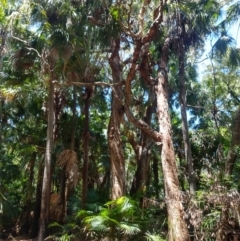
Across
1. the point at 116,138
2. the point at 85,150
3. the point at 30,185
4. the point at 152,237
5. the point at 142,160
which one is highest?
the point at 85,150

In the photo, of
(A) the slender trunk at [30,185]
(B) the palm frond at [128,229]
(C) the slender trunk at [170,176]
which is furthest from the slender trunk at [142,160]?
(A) the slender trunk at [30,185]

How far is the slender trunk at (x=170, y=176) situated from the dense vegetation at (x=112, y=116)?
0.09 ft

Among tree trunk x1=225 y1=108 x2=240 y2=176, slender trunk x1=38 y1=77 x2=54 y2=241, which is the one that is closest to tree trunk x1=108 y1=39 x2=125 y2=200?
slender trunk x1=38 y1=77 x2=54 y2=241

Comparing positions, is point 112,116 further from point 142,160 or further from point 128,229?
point 128,229

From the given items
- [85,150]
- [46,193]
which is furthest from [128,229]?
[85,150]

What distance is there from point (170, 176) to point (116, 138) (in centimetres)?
236

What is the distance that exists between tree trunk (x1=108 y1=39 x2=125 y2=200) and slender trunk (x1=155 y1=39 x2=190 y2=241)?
1.35 metres

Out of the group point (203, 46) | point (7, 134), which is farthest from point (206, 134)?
point (7, 134)

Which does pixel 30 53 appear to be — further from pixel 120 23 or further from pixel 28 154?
pixel 28 154

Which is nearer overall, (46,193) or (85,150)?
(46,193)

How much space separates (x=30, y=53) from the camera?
1209cm

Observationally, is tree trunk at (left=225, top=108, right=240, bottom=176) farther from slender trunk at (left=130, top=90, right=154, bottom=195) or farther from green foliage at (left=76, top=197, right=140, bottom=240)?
slender trunk at (left=130, top=90, right=154, bottom=195)

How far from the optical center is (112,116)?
427 inches

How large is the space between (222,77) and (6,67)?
11.5 meters
